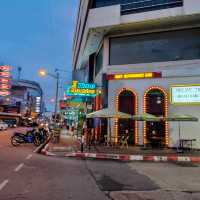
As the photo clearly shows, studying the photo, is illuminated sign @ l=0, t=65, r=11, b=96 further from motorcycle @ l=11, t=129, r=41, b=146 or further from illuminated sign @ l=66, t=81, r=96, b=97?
motorcycle @ l=11, t=129, r=41, b=146

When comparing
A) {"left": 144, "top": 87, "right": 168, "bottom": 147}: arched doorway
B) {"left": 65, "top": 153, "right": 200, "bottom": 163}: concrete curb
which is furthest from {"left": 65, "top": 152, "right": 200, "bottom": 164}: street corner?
{"left": 144, "top": 87, "right": 168, "bottom": 147}: arched doorway

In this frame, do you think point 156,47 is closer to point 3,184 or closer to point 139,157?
point 139,157

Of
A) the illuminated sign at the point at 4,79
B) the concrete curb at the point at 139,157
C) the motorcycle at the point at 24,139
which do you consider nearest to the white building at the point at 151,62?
the concrete curb at the point at 139,157

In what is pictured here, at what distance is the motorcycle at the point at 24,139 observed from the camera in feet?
73.5

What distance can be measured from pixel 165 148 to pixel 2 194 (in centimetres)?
1683

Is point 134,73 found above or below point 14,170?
above

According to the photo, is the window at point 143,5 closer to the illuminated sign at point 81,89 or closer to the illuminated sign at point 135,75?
the illuminated sign at point 135,75

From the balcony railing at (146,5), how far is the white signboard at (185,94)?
6.54m

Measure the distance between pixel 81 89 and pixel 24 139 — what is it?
665 centimetres

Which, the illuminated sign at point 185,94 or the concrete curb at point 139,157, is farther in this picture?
the illuminated sign at point 185,94

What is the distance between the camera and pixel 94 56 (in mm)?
33906

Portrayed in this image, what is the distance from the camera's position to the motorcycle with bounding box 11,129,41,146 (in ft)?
73.5

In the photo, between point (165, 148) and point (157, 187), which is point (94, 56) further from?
point (157, 187)

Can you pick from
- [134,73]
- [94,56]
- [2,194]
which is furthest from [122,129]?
[2,194]
